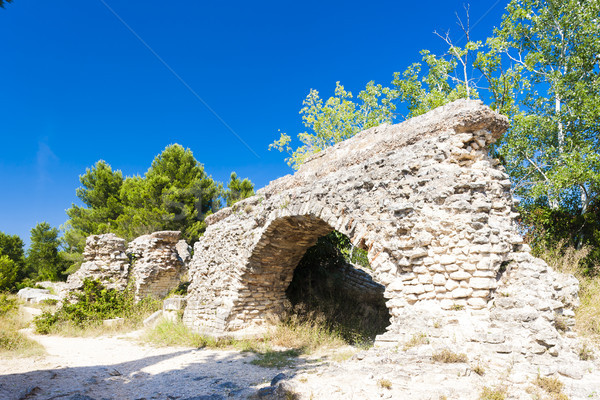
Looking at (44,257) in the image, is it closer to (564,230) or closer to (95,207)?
(95,207)

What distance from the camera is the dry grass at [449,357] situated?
3.68 meters

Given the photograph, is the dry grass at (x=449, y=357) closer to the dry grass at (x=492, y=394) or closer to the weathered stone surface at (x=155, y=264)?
the dry grass at (x=492, y=394)

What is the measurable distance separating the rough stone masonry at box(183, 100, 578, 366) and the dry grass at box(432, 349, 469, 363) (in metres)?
0.36

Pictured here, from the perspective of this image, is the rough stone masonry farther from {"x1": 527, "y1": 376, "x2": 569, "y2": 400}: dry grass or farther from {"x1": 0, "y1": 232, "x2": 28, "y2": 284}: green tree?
{"x1": 0, "y1": 232, "x2": 28, "y2": 284}: green tree

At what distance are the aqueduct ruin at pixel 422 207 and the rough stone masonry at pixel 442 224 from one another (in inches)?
0.6

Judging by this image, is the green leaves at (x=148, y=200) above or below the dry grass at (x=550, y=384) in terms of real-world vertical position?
above

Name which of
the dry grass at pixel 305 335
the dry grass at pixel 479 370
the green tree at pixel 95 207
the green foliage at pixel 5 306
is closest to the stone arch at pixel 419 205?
Answer: the dry grass at pixel 479 370

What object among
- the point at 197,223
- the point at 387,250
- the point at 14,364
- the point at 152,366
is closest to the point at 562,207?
the point at 387,250

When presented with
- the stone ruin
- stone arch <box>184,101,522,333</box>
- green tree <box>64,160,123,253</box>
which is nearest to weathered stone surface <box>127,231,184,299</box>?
the stone ruin

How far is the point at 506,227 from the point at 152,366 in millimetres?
6177

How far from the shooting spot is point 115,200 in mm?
21609

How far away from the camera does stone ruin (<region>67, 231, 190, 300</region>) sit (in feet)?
37.1

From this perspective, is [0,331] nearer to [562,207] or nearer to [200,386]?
[200,386]

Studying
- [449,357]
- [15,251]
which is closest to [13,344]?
[449,357]
